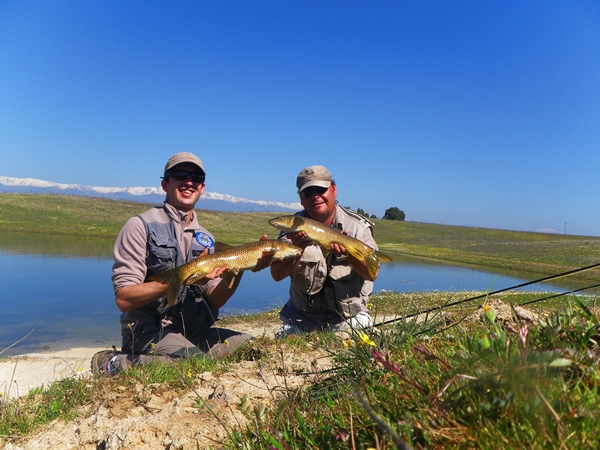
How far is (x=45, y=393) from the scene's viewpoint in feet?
13.6

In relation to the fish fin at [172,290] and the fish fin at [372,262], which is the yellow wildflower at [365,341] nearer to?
the fish fin at [172,290]

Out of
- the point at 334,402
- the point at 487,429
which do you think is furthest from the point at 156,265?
the point at 487,429

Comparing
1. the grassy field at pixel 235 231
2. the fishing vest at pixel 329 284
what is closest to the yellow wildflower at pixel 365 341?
the fishing vest at pixel 329 284

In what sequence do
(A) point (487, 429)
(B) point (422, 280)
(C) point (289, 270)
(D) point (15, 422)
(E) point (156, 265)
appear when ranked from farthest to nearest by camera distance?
(B) point (422, 280)
(C) point (289, 270)
(E) point (156, 265)
(D) point (15, 422)
(A) point (487, 429)

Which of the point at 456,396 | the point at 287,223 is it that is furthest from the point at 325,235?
the point at 456,396

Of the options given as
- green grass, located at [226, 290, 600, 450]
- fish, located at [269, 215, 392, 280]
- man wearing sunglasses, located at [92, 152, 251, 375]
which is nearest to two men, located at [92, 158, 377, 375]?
man wearing sunglasses, located at [92, 152, 251, 375]

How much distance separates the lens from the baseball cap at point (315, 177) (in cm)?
624

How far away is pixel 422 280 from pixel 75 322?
2050 centimetres

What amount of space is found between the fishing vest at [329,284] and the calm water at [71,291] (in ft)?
3.25

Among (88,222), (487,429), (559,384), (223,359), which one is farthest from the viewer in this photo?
(88,222)

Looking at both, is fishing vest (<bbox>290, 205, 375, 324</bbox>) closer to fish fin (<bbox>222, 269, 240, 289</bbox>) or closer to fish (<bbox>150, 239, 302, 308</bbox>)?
fish (<bbox>150, 239, 302, 308</bbox>)

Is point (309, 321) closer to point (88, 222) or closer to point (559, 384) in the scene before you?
point (559, 384)

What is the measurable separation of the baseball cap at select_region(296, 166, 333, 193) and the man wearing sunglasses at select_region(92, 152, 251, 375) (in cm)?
149

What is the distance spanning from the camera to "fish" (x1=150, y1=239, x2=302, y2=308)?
5.20 meters
